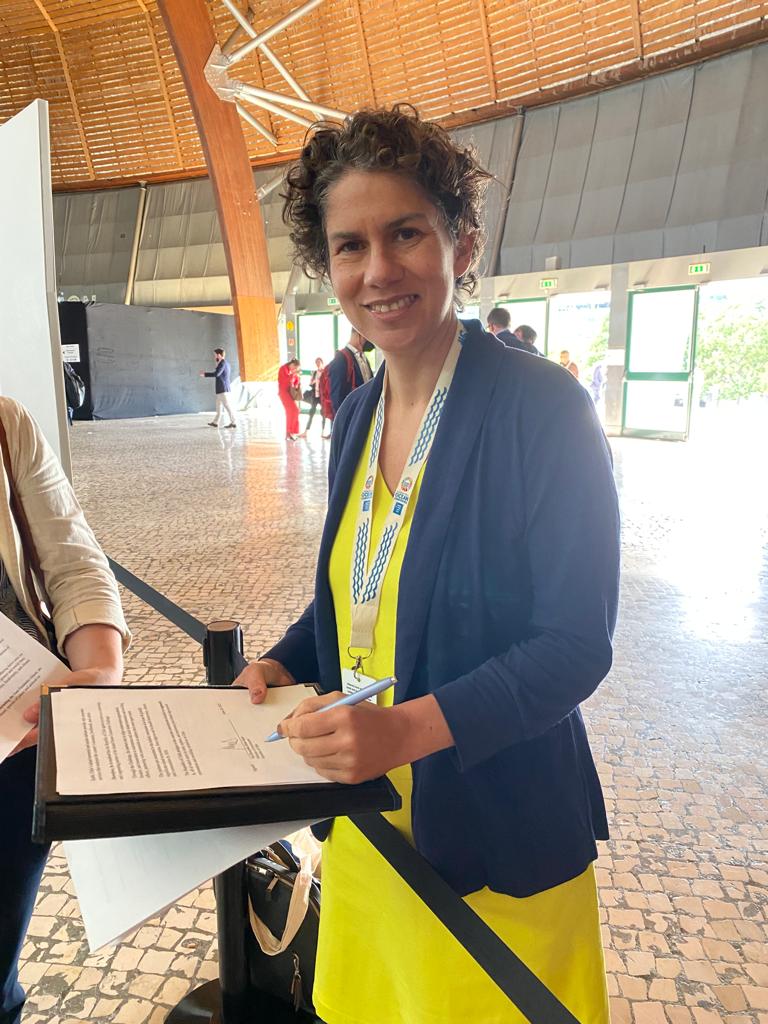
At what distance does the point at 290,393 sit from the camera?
14922 millimetres

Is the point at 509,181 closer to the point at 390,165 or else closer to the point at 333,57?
the point at 333,57

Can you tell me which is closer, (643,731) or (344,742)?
(344,742)

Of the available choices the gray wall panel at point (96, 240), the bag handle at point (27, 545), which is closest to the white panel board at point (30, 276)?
the bag handle at point (27, 545)

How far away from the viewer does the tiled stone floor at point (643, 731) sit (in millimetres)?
1946

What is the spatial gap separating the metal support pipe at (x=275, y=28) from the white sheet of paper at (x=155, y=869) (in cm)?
1826

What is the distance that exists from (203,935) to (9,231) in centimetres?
258

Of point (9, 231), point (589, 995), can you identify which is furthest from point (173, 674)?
point (589, 995)

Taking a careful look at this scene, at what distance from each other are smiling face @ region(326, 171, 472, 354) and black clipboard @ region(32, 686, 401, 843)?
636mm

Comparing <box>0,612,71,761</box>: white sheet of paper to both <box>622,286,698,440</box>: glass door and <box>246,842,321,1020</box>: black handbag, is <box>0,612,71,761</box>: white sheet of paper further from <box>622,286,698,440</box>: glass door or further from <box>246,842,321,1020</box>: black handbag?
<box>622,286,698,440</box>: glass door

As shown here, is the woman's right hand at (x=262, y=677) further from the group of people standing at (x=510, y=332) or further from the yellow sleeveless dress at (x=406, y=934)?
the group of people standing at (x=510, y=332)

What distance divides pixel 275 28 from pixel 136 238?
12.4m

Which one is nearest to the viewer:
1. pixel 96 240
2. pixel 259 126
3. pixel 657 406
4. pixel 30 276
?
pixel 30 276

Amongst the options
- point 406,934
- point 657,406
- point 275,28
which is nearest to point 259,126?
point 275,28

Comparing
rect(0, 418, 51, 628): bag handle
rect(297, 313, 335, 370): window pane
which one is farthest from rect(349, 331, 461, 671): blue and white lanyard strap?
rect(297, 313, 335, 370): window pane
